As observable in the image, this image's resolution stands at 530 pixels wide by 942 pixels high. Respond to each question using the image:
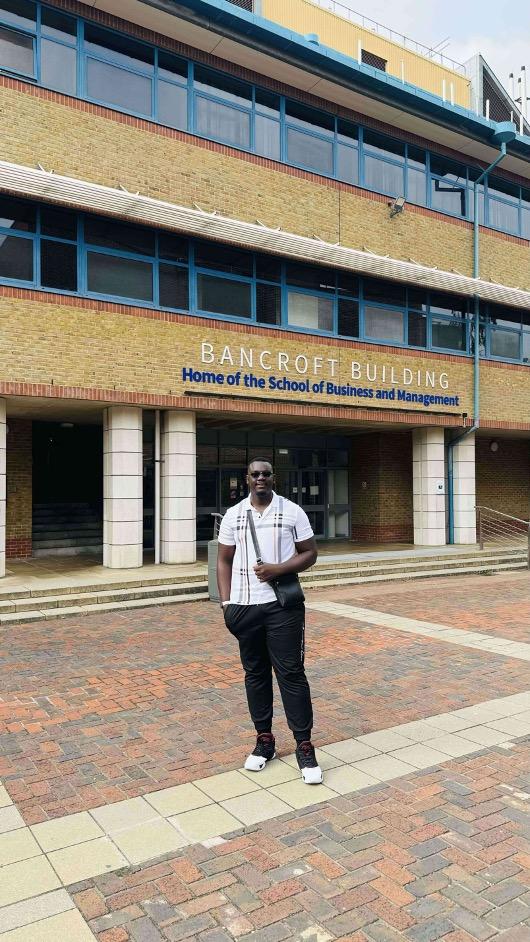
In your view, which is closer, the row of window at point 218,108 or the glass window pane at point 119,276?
the row of window at point 218,108

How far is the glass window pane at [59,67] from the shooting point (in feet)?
41.3

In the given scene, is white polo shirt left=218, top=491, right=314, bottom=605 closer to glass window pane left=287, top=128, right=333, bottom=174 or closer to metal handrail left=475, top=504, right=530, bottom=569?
glass window pane left=287, top=128, right=333, bottom=174

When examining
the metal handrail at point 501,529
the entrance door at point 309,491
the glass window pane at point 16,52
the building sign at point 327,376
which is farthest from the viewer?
the metal handrail at point 501,529

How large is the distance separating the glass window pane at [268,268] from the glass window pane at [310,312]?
1.74 ft

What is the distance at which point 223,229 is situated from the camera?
1386cm

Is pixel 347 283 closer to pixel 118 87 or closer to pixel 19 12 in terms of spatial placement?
pixel 118 87

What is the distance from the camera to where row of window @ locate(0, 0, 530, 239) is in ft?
41.3

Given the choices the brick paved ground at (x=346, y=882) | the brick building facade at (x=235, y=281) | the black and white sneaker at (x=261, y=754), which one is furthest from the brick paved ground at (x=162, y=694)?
the brick building facade at (x=235, y=281)

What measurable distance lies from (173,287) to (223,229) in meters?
1.51

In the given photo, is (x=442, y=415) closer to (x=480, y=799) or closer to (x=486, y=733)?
(x=486, y=733)

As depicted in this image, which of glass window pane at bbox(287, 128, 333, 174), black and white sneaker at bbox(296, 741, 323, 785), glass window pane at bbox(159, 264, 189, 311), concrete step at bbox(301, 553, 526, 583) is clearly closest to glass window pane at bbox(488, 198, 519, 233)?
glass window pane at bbox(287, 128, 333, 174)

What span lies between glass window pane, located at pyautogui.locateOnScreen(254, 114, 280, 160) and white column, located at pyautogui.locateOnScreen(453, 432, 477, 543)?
28.7ft

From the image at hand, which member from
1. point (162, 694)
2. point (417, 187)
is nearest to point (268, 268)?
point (417, 187)

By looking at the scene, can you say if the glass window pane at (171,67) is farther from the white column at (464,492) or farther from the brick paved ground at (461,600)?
the white column at (464,492)
